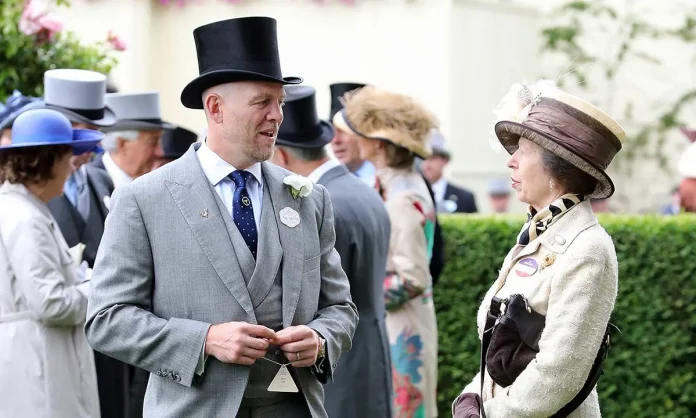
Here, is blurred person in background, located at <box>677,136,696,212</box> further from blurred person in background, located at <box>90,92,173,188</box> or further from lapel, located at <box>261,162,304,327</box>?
lapel, located at <box>261,162,304,327</box>

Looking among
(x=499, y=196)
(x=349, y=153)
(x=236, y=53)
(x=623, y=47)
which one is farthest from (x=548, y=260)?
(x=623, y=47)

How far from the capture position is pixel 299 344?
13.2 feet

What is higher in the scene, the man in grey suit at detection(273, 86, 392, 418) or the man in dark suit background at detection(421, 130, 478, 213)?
the man in grey suit at detection(273, 86, 392, 418)

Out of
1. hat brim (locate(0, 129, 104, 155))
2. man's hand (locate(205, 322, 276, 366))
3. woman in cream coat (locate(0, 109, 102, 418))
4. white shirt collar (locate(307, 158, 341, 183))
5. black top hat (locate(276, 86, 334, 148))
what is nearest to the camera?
man's hand (locate(205, 322, 276, 366))

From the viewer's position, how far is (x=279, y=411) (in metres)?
4.11

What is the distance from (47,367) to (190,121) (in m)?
13.0

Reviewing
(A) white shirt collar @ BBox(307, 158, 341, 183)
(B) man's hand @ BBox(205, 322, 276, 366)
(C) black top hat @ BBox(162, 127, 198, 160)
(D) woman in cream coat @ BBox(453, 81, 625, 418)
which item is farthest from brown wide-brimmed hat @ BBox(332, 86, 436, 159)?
(B) man's hand @ BBox(205, 322, 276, 366)

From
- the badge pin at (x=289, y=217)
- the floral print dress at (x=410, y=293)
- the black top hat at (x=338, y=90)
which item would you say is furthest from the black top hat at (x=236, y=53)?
the black top hat at (x=338, y=90)

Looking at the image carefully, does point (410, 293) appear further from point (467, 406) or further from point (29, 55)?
point (29, 55)

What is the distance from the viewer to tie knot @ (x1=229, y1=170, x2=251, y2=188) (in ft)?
13.9

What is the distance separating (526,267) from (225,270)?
1.05 meters

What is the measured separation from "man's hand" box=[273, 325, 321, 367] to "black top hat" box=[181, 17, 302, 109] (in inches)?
35.2

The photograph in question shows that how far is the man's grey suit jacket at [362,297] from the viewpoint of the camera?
20.0 feet

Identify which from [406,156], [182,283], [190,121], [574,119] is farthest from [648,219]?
[190,121]
